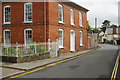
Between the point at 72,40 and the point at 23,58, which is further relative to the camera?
the point at 72,40

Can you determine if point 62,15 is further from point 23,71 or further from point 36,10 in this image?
point 23,71

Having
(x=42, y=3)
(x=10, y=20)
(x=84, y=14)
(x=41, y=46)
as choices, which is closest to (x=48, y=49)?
(x=41, y=46)

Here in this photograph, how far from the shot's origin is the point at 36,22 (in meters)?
16.1

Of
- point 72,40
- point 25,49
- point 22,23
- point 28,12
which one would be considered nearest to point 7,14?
point 22,23

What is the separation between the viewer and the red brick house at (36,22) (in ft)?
52.4

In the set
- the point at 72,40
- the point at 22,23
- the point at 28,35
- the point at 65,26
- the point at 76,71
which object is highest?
the point at 22,23

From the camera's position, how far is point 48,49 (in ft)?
47.2

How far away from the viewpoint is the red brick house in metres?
16.0

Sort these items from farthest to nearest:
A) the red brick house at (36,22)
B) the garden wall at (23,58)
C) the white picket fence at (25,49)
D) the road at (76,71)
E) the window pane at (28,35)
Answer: the window pane at (28,35), the red brick house at (36,22), the white picket fence at (25,49), the garden wall at (23,58), the road at (76,71)

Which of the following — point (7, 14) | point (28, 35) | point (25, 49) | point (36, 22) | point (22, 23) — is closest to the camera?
point (25, 49)

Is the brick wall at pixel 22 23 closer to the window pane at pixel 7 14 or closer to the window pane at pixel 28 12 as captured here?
the window pane at pixel 28 12

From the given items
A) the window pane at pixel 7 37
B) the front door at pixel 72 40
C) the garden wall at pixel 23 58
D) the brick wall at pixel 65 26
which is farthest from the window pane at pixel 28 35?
the front door at pixel 72 40

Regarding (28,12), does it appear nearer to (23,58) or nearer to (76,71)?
(23,58)

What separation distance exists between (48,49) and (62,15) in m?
6.16
